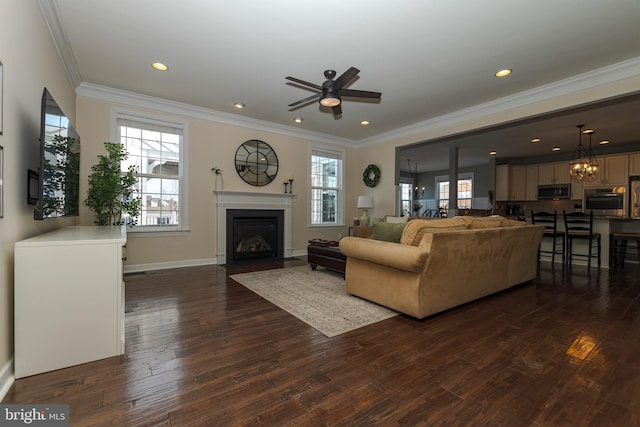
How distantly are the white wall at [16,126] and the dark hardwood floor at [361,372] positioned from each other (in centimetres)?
53

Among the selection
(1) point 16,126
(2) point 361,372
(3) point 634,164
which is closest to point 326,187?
(2) point 361,372

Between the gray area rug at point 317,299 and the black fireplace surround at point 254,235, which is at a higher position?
the black fireplace surround at point 254,235

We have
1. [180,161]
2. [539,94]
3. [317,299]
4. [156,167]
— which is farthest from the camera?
[180,161]

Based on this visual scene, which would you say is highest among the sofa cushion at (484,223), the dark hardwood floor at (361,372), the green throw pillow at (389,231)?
the sofa cushion at (484,223)

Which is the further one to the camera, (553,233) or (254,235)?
(254,235)

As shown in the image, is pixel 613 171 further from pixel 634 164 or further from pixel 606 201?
pixel 606 201

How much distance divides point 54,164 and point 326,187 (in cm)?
515

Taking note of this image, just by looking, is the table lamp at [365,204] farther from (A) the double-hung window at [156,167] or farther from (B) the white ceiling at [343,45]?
(A) the double-hung window at [156,167]

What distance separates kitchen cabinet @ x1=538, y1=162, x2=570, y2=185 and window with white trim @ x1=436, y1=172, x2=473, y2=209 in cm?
225

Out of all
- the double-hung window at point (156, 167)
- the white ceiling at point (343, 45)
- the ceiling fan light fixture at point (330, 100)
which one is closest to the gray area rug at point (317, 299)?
the double-hung window at point (156, 167)

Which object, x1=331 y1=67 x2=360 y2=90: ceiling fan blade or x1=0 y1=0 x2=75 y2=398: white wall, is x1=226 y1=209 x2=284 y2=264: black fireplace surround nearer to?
x1=0 y1=0 x2=75 y2=398: white wall

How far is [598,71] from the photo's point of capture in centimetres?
345

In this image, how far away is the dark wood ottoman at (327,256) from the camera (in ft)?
13.4

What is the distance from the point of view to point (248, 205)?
5508 mm
